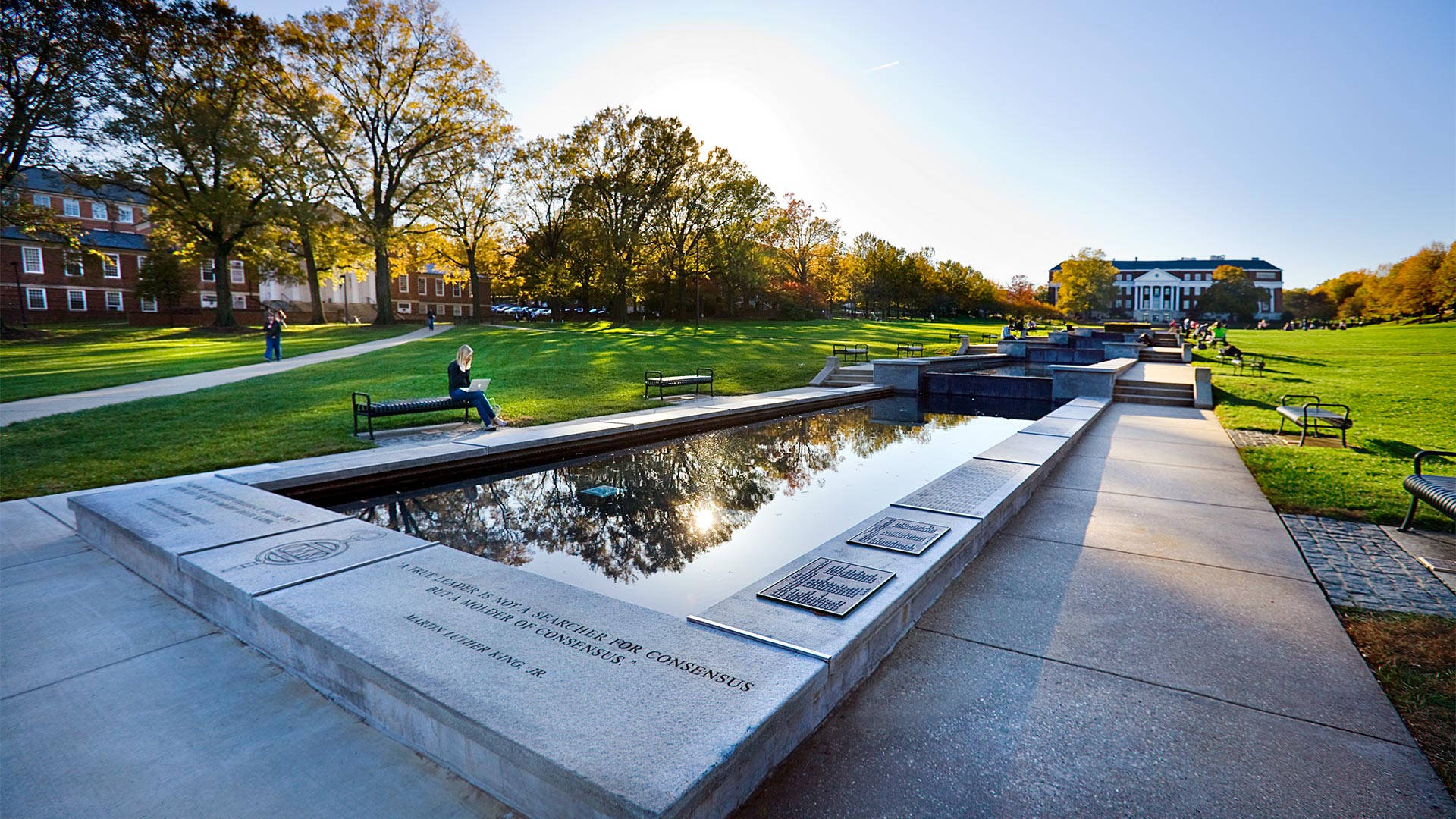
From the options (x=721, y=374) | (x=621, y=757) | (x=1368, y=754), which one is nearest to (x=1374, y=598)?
(x=1368, y=754)

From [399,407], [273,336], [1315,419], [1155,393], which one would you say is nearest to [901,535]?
[399,407]

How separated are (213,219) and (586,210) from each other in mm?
22604

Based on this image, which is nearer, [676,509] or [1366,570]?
[1366,570]

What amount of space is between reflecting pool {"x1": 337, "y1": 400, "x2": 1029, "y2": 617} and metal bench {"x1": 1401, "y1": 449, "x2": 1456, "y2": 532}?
4.22 metres

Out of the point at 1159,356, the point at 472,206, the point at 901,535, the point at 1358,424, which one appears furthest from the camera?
the point at 472,206

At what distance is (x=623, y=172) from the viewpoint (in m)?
48.6

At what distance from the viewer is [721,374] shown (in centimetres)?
1981

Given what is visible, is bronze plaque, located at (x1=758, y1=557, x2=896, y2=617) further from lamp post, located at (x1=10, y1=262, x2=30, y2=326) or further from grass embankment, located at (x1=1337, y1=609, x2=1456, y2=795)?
lamp post, located at (x1=10, y1=262, x2=30, y2=326)

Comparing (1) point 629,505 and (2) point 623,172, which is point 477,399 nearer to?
(1) point 629,505

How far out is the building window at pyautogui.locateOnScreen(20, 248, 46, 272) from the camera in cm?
4972

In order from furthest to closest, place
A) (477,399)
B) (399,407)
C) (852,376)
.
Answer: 1. (852,376)
2. (477,399)
3. (399,407)

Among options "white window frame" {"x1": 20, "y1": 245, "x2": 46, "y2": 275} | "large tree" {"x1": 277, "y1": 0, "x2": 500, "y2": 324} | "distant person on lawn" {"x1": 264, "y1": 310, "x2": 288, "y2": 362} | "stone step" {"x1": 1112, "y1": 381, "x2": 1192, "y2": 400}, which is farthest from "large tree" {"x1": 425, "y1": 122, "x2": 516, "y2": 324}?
"stone step" {"x1": 1112, "y1": 381, "x2": 1192, "y2": 400}

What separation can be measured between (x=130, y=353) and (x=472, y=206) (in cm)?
2481

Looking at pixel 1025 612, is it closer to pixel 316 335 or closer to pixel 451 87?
pixel 316 335
